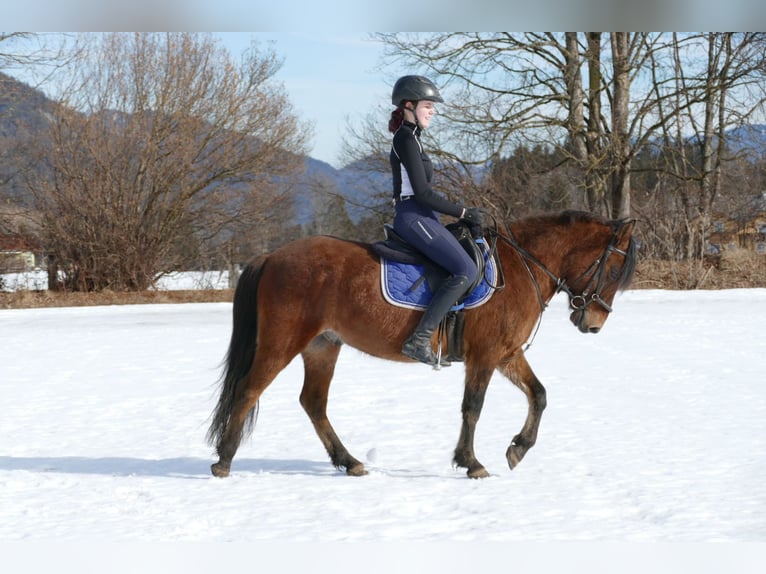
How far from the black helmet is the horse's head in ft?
4.25

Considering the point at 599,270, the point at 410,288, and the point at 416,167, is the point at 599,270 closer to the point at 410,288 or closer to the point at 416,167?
the point at 410,288

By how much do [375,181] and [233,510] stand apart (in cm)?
1611

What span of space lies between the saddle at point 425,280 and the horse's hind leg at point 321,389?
54cm

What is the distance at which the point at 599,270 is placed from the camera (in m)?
5.68

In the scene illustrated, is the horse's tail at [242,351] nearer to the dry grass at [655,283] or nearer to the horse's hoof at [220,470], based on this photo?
the horse's hoof at [220,470]

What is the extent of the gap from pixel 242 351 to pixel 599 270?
2208 millimetres

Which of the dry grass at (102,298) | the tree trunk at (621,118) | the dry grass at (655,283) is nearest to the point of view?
the dry grass at (102,298)

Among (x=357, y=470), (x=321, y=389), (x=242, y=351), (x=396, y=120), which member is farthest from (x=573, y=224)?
(x=242, y=351)

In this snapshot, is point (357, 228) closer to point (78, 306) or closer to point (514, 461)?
point (78, 306)

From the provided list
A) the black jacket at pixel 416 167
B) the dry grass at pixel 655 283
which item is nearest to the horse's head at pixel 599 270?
the black jacket at pixel 416 167

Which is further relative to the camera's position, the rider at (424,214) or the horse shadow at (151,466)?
the horse shadow at (151,466)

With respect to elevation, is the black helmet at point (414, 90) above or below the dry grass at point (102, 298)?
above

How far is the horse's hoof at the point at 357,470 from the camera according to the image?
565 centimetres

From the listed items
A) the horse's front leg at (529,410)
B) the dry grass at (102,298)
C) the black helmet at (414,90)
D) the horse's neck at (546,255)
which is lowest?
the dry grass at (102,298)
